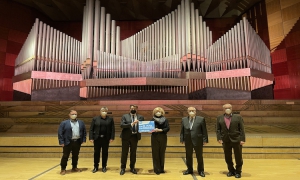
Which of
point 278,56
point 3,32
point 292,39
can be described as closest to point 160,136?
point 278,56

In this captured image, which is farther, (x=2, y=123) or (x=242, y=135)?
(x=2, y=123)

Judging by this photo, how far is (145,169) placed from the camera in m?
3.17

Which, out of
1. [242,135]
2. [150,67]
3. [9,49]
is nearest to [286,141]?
[242,135]

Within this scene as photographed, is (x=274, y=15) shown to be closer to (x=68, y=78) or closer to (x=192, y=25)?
(x=192, y=25)

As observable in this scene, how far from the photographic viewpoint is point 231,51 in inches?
243

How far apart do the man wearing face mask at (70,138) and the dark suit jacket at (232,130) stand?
76.4 inches

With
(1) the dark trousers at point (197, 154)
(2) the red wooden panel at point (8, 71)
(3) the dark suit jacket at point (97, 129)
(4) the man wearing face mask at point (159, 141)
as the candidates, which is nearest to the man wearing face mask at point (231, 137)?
(1) the dark trousers at point (197, 154)

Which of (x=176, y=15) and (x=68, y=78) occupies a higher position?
(x=176, y=15)

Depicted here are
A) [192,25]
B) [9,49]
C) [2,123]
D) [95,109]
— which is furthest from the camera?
[9,49]

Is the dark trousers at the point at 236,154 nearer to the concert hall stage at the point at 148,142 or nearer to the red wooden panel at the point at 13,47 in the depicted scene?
the concert hall stage at the point at 148,142

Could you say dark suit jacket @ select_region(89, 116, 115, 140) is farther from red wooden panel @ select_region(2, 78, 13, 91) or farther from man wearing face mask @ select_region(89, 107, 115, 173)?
red wooden panel @ select_region(2, 78, 13, 91)

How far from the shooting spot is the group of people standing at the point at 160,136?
289cm

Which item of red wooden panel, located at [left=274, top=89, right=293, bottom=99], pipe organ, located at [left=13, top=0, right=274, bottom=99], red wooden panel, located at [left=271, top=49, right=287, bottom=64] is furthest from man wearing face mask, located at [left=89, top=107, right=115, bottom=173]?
red wooden panel, located at [left=271, top=49, right=287, bottom=64]

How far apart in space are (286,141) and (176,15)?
4705 millimetres
